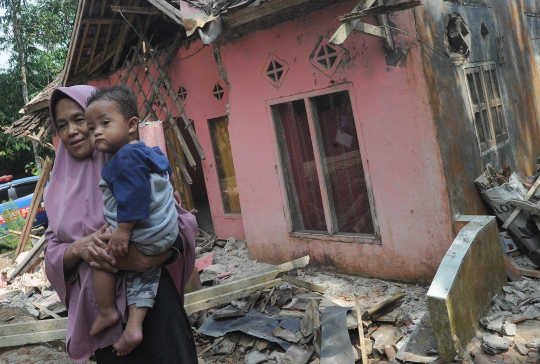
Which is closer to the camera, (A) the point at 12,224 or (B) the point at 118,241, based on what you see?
(B) the point at 118,241

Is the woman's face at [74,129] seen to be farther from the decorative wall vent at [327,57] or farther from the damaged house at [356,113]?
the decorative wall vent at [327,57]

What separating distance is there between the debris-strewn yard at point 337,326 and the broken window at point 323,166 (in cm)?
77

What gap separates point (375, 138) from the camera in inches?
206

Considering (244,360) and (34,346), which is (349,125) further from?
(34,346)

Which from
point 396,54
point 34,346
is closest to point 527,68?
point 396,54

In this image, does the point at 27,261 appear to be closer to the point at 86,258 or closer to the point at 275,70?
the point at 275,70

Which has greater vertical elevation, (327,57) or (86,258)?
(327,57)

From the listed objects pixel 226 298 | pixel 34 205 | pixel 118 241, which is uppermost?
pixel 34 205

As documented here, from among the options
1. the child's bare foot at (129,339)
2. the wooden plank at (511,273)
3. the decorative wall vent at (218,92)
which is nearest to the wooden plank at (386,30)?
the wooden plank at (511,273)

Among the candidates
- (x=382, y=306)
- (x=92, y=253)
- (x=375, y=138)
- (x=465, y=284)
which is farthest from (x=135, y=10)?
(x=92, y=253)

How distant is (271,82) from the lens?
6.12 m

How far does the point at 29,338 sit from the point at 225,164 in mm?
4358

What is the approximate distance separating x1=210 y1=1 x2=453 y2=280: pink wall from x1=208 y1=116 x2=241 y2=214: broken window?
1.30 meters

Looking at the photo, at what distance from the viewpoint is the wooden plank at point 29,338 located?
410 centimetres
